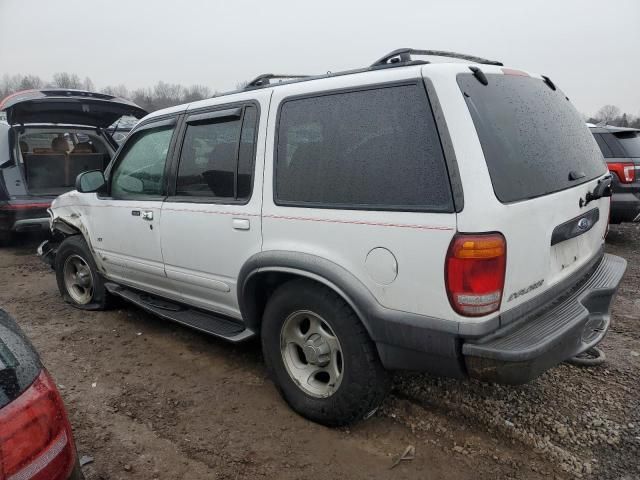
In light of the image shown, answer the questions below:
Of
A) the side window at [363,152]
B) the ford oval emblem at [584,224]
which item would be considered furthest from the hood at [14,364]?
the ford oval emblem at [584,224]

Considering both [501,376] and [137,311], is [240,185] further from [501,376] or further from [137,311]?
[137,311]

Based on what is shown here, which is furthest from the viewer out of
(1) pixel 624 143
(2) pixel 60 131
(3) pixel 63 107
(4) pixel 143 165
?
(2) pixel 60 131

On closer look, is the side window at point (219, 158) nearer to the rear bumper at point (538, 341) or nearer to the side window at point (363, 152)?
the side window at point (363, 152)

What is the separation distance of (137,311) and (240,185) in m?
2.52

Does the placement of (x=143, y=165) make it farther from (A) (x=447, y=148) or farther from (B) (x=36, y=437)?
(B) (x=36, y=437)

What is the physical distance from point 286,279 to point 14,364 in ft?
5.11

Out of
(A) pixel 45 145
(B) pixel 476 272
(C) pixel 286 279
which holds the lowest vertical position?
(C) pixel 286 279

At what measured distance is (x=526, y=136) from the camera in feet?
7.64

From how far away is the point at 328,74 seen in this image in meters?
2.74

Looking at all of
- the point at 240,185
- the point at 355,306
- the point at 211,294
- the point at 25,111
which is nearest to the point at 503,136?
the point at 355,306

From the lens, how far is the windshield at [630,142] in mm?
6477

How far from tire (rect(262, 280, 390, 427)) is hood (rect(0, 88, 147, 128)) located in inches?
179

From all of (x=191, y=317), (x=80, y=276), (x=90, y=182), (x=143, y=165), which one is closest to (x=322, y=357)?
(x=191, y=317)

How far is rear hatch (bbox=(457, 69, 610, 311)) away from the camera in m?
2.06
